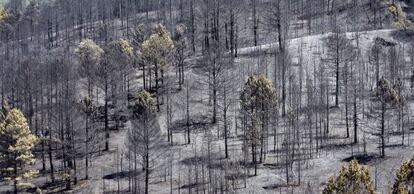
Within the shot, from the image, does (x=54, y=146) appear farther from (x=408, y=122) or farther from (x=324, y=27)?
(x=324, y=27)

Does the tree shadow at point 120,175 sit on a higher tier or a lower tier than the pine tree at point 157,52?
lower

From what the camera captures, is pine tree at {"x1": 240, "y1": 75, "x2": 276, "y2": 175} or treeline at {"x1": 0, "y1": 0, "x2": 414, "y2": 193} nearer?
pine tree at {"x1": 240, "y1": 75, "x2": 276, "y2": 175}

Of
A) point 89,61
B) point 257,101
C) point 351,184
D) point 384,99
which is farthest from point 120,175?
point 351,184

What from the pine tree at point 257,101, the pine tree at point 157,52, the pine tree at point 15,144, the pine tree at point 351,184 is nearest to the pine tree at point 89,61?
the pine tree at point 157,52

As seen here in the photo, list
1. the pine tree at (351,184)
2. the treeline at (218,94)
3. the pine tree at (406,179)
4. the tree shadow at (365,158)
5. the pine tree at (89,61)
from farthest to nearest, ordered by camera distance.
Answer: the pine tree at (89,61) < the treeline at (218,94) < the tree shadow at (365,158) < the pine tree at (351,184) < the pine tree at (406,179)

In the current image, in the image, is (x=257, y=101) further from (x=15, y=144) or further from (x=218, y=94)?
(x=15, y=144)

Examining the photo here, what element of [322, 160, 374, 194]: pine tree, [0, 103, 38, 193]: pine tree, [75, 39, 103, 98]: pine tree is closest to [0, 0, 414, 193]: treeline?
[75, 39, 103, 98]: pine tree

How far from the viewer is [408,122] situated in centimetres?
9675

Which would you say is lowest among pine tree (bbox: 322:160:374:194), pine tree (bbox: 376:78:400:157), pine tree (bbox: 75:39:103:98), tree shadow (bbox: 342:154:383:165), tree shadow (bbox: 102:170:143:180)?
tree shadow (bbox: 102:170:143:180)

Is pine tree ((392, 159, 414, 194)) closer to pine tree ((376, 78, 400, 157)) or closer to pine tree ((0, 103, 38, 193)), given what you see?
pine tree ((376, 78, 400, 157))

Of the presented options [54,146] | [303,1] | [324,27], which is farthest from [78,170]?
[303,1]

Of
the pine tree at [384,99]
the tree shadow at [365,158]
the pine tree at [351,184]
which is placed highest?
the pine tree at [384,99]

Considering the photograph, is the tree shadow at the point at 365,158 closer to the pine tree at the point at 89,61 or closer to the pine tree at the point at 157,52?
the pine tree at the point at 157,52

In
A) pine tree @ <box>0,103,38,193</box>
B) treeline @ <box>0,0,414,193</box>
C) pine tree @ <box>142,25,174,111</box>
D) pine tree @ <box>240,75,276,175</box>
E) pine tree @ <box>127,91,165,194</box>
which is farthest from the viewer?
pine tree @ <box>142,25,174,111</box>
